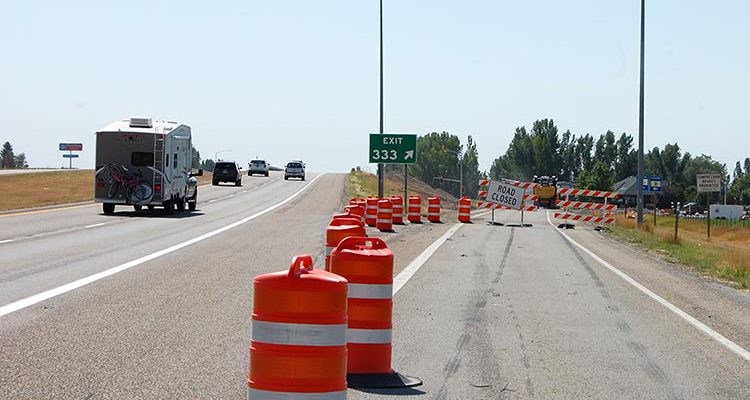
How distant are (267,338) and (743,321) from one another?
9.32 meters

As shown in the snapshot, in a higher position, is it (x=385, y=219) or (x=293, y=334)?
(x=293, y=334)

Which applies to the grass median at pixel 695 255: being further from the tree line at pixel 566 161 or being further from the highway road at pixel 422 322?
the tree line at pixel 566 161

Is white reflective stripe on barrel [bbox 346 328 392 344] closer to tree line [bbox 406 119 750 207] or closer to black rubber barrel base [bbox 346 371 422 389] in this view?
black rubber barrel base [bbox 346 371 422 389]

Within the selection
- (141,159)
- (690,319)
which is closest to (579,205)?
(141,159)

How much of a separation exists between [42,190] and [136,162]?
27344mm

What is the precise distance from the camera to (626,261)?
23.2 metres

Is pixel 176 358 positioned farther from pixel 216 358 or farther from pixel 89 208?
pixel 89 208

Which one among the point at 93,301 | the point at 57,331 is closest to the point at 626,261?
the point at 93,301

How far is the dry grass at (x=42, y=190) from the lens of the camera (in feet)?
150

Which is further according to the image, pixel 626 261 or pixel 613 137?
pixel 613 137

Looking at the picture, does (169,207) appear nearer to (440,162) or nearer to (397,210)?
(397,210)

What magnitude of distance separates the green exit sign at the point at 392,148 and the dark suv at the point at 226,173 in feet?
103

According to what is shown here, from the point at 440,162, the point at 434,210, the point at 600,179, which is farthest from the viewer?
the point at 440,162

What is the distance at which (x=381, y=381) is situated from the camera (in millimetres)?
8203
